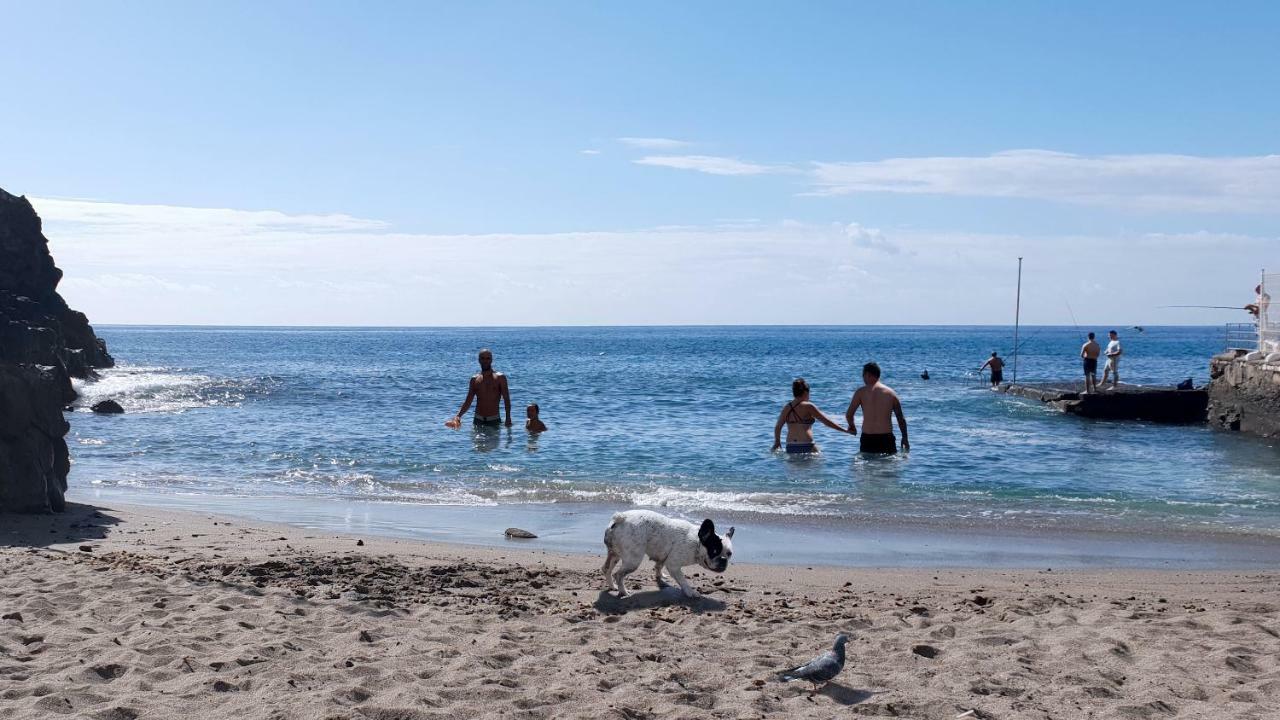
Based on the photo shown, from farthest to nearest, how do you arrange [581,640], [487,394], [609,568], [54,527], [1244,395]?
[1244,395] < [487,394] < [54,527] < [609,568] < [581,640]

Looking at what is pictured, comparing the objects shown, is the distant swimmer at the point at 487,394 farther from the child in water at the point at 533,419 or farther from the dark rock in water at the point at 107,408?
the dark rock in water at the point at 107,408

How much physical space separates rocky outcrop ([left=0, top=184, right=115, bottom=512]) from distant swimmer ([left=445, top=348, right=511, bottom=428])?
541 centimetres

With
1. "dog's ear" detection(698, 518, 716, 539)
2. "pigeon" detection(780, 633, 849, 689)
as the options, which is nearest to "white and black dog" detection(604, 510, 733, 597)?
"dog's ear" detection(698, 518, 716, 539)

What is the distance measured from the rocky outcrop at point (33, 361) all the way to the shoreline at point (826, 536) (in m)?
1.67

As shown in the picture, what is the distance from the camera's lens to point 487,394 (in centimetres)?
1631

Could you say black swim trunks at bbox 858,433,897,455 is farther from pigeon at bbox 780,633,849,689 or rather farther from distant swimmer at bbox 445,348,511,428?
pigeon at bbox 780,633,849,689

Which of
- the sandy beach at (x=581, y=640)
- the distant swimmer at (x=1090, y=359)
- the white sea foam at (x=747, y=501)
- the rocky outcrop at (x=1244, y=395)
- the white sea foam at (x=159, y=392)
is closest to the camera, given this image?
the sandy beach at (x=581, y=640)

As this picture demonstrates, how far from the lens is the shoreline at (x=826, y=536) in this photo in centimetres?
920

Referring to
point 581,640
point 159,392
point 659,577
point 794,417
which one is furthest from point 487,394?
point 159,392

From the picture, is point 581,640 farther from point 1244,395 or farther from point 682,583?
→ point 1244,395

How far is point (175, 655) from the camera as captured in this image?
5.32 meters

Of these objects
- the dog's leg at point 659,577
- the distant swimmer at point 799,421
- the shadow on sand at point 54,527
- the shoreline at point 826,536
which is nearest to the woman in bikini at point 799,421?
the distant swimmer at point 799,421

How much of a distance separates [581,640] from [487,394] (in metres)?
10.7

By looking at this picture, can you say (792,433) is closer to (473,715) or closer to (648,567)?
(648,567)
